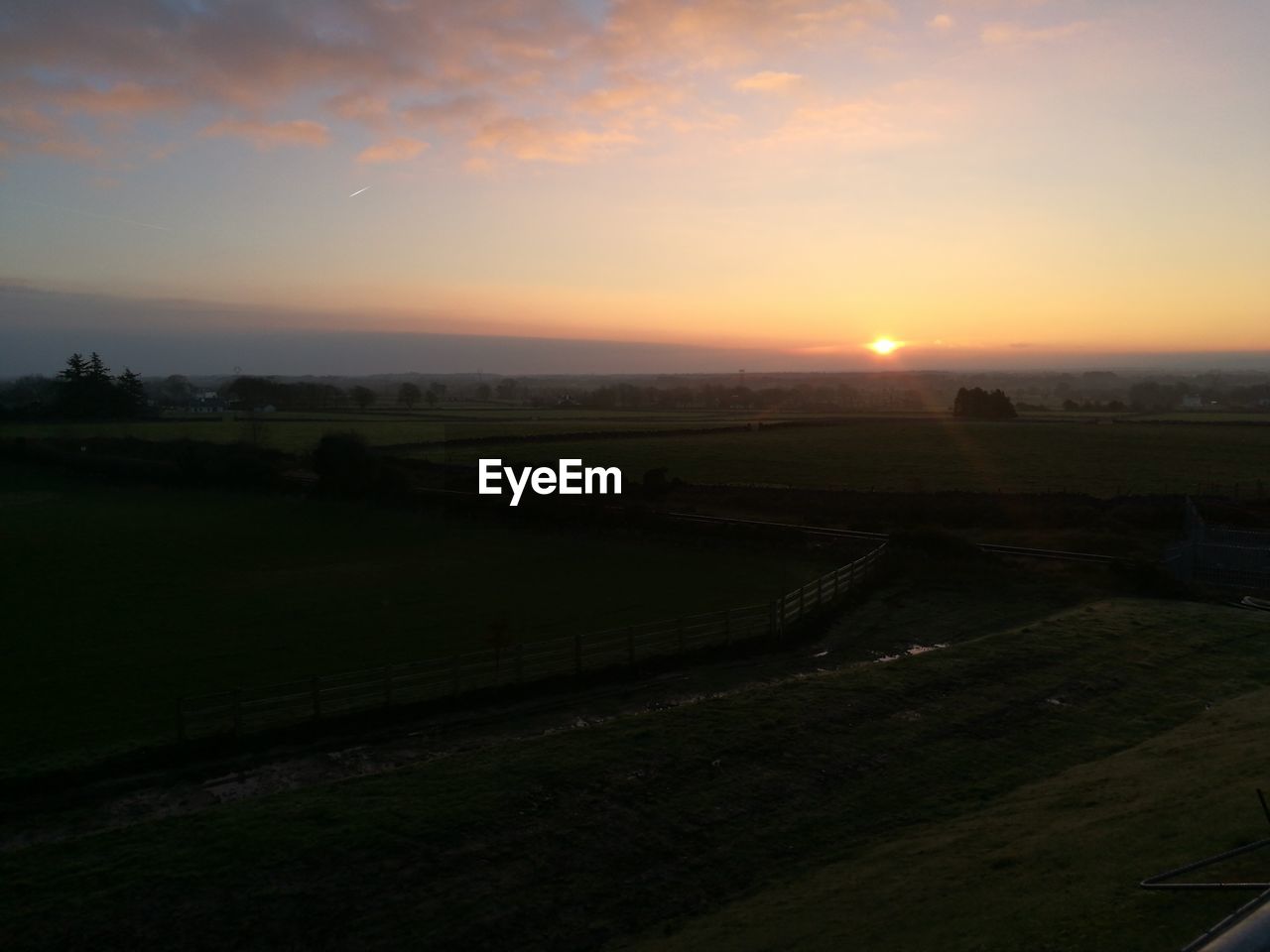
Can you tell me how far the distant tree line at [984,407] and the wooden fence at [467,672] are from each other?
88813 millimetres

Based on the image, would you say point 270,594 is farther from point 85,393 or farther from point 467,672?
point 85,393

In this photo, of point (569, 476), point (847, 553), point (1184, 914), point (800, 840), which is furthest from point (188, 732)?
point (569, 476)

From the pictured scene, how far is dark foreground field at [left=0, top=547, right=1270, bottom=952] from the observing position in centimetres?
791

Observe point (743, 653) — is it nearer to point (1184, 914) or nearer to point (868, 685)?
point (868, 685)

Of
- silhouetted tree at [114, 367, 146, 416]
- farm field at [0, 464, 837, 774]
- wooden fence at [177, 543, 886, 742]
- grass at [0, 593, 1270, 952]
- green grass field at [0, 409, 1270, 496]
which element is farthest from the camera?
silhouetted tree at [114, 367, 146, 416]

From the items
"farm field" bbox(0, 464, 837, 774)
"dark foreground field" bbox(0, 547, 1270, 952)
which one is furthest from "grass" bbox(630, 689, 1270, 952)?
"farm field" bbox(0, 464, 837, 774)

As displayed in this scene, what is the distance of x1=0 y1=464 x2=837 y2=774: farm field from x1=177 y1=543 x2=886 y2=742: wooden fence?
3.33 ft

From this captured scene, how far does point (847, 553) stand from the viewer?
3122 centimetres

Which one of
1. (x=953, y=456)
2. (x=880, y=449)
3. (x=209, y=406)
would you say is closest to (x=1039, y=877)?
(x=953, y=456)

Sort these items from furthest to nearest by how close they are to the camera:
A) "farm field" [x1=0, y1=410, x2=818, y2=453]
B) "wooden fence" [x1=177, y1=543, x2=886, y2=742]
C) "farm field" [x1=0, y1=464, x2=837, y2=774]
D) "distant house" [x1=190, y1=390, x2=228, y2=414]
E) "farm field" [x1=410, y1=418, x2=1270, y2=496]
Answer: "distant house" [x1=190, y1=390, x2=228, y2=414], "farm field" [x1=0, y1=410, x2=818, y2=453], "farm field" [x1=410, y1=418, x2=1270, y2=496], "farm field" [x1=0, y1=464, x2=837, y2=774], "wooden fence" [x1=177, y1=543, x2=886, y2=742]

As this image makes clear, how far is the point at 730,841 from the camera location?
1007cm

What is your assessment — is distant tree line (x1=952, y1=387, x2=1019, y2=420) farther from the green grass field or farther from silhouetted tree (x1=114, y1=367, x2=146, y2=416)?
silhouetted tree (x1=114, y1=367, x2=146, y2=416)

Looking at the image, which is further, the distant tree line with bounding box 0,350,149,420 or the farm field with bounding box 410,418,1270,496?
the distant tree line with bounding box 0,350,149,420

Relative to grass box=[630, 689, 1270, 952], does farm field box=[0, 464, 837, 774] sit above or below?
below
